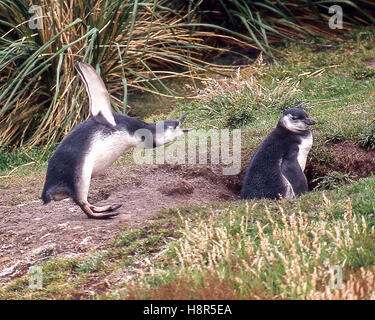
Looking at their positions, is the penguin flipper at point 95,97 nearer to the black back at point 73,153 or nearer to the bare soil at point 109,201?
the black back at point 73,153

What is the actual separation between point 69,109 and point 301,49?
3.81 metres

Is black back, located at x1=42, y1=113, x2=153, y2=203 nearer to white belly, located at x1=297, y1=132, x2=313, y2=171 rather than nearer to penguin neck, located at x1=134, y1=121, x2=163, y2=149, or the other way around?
penguin neck, located at x1=134, y1=121, x2=163, y2=149

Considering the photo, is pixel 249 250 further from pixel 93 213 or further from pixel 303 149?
pixel 303 149

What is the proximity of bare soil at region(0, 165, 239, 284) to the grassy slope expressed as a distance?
0.21 meters

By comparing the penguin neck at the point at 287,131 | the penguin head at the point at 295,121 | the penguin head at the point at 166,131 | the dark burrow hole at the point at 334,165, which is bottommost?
the dark burrow hole at the point at 334,165

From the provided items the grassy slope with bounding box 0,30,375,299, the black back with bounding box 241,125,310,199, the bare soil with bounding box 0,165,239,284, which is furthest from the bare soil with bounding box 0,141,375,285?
the black back with bounding box 241,125,310,199

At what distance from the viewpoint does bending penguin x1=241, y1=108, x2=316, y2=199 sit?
528 centimetres

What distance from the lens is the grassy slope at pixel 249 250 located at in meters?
3.31

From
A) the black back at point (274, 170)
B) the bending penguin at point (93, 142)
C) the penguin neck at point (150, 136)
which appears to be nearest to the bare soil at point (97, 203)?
the bending penguin at point (93, 142)

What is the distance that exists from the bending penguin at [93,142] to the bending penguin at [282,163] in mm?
1100

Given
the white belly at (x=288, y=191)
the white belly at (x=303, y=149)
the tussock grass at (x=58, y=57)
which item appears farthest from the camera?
the tussock grass at (x=58, y=57)

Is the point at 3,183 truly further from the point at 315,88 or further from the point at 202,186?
the point at 315,88

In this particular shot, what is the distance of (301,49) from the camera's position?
9.95m
